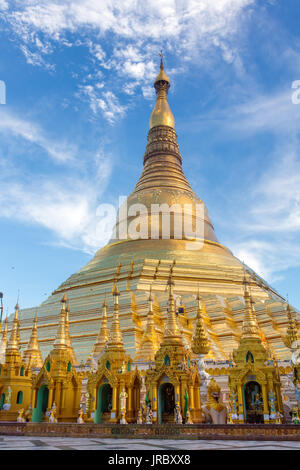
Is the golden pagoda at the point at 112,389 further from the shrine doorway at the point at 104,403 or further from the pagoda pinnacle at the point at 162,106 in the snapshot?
the pagoda pinnacle at the point at 162,106

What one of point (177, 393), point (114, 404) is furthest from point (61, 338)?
point (177, 393)

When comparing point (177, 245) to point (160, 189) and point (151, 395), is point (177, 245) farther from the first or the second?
point (151, 395)

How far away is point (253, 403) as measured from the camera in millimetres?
15516

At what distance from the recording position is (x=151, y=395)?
15.1m

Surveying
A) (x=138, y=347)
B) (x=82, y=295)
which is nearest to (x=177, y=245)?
(x=82, y=295)

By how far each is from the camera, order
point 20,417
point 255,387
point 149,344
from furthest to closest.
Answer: point 149,344 < point 20,417 < point 255,387

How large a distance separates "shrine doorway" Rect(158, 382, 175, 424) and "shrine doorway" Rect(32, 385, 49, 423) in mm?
6057

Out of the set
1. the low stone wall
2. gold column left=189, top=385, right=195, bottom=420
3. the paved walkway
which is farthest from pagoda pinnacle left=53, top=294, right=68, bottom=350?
the paved walkway

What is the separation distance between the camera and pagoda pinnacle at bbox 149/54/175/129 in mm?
43844

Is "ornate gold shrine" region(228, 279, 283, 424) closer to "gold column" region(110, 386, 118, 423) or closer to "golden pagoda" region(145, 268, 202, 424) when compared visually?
"golden pagoda" region(145, 268, 202, 424)

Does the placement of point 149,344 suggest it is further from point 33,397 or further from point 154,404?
point 33,397

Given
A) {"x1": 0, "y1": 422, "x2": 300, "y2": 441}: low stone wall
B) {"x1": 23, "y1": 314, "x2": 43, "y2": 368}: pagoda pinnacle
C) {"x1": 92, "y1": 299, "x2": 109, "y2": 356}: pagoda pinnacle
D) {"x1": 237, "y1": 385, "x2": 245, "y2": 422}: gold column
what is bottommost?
{"x1": 0, "y1": 422, "x2": 300, "y2": 441}: low stone wall

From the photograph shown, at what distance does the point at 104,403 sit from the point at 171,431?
714cm
